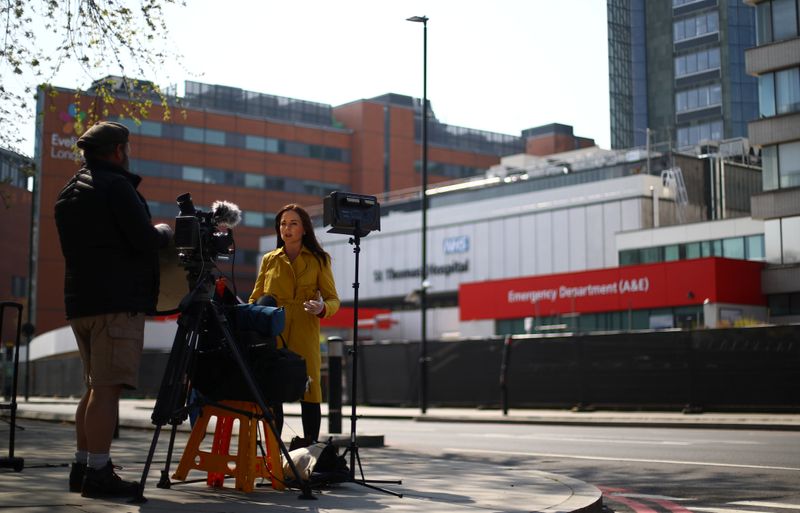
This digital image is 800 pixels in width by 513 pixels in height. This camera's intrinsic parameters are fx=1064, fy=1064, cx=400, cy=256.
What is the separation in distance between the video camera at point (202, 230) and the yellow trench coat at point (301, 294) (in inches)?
47.0

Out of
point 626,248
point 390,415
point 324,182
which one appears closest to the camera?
point 390,415

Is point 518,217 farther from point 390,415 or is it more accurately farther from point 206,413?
point 206,413

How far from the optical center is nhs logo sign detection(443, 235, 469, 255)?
7294cm

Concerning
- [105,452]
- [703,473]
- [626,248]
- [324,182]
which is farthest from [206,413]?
[324,182]

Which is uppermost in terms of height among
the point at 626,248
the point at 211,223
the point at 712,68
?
the point at 712,68

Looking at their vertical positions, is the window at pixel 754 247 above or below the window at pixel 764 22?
below

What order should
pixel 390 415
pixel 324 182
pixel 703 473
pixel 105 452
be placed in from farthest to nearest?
pixel 324 182
pixel 390 415
pixel 703 473
pixel 105 452

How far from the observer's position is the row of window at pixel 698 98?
121438mm

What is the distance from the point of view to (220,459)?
7000 millimetres

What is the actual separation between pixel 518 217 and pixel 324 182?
118 ft

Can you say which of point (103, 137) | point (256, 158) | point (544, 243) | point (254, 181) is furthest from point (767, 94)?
point (256, 158)

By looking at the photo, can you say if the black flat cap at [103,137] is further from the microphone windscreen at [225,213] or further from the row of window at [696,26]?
the row of window at [696,26]

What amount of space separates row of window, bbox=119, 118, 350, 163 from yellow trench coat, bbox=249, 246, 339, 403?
79.1 meters

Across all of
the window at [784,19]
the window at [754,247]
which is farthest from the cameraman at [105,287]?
the window at [754,247]
